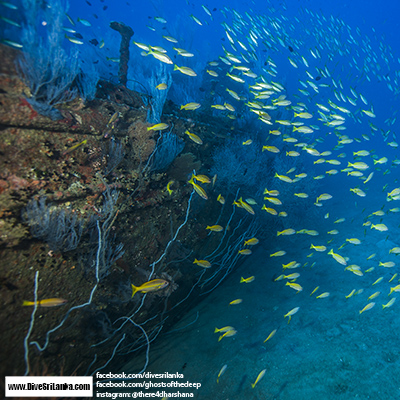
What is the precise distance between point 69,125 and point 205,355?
5241mm

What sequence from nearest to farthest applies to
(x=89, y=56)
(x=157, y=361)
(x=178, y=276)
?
(x=157, y=361)
(x=178, y=276)
(x=89, y=56)

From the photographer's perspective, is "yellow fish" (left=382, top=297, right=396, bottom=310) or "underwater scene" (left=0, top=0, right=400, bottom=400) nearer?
"underwater scene" (left=0, top=0, right=400, bottom=400)

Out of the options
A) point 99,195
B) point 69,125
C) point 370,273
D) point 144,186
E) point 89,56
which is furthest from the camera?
point 89,56

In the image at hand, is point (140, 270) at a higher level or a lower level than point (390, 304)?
higher

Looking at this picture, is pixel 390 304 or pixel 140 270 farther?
pixel 390 304

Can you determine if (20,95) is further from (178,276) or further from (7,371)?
(178,276)

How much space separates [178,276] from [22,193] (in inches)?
131

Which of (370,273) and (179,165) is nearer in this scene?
(179,165)

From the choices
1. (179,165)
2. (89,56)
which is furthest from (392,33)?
(179,165)

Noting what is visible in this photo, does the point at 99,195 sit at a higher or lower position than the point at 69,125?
lower

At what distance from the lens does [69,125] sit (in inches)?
124

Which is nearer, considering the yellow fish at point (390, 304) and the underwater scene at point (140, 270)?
the underwater scene at point (140, 270)

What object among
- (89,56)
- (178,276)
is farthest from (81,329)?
(89,56)

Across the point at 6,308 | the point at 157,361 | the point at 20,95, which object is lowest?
the point at 157,361
